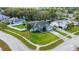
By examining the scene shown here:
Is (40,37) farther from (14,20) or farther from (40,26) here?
(14,20)

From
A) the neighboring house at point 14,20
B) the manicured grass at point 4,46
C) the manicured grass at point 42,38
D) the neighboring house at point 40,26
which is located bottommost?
the manicured grass at point 4,46

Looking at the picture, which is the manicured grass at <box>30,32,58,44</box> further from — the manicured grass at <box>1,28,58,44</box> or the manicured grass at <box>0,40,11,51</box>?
the manicured grass at <box>0,40,11,51</box>

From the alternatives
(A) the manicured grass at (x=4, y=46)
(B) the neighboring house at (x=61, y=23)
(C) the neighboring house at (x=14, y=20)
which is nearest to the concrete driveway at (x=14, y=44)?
(A) the manicured grass at (x=4, y=46)

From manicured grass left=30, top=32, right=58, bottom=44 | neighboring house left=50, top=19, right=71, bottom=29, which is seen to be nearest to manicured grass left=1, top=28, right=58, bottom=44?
manicured grass left=30, top=32, right=58, bottom=44

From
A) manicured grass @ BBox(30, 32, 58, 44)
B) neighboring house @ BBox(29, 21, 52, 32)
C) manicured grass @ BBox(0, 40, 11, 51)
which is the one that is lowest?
manicured grass @ BBox(0, 40, 11, 51)

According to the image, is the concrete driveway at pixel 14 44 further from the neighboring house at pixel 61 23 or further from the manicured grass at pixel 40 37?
the neighboring house at pixel 61 23
